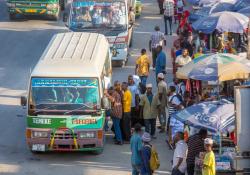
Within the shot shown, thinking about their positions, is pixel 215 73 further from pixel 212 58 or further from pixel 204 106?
pixel 204 106

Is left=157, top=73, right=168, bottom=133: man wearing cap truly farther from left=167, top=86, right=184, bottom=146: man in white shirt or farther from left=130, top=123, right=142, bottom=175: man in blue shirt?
left=130, top=123, right=142, bottom=175: man in blue shirt

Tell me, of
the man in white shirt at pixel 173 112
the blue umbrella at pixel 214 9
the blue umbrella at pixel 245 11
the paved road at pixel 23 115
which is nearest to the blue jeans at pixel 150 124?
the paved road at pixel 23 115

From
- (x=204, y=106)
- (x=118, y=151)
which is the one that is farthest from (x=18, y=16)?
(x=204, y=106)

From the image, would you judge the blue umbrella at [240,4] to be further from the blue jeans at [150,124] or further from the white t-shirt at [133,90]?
the blue jeans at [150,124]

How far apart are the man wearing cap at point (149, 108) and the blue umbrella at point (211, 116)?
13.0ft

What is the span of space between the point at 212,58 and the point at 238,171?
4705mm

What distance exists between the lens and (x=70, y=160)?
2170 centimetres

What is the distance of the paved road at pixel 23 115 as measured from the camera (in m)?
21.0

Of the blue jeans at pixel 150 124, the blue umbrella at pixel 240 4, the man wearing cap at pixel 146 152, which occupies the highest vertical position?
the blue umbrella at pixel 240 4

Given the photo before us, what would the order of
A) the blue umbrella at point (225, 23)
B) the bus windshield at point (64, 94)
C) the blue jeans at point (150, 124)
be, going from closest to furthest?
1. the bus windshield at point (64, 94)
2. the blue jeans at point (150, 124)
3. the blue umbrella at point (225, 23)

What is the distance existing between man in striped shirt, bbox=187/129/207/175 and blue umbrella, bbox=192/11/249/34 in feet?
28.9

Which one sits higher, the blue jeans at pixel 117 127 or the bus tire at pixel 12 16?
the blue jeans at pixel 117 127

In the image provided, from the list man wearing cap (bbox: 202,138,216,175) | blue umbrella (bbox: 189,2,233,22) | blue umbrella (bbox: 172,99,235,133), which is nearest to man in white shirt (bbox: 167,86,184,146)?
blue umbrella (bbox: 172,99,235,133)

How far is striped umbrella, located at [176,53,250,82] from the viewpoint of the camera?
21516mm
